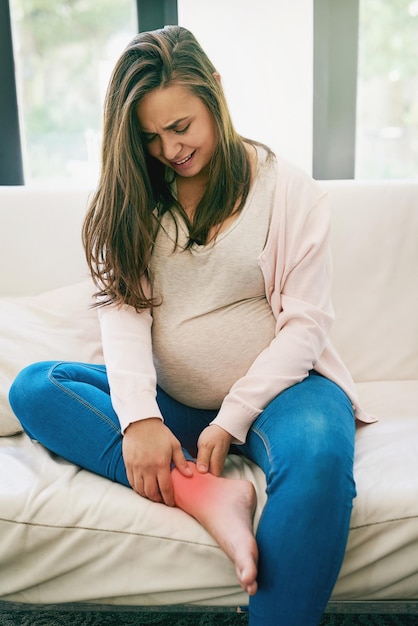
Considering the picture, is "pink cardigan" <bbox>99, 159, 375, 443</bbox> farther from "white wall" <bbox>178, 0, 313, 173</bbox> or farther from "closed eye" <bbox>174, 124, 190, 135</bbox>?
"white wall" <bbox>178, 0, 313, 173</bbox>

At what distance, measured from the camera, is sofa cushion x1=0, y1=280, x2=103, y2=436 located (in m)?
1.49

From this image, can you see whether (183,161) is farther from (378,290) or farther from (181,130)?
(378,290)

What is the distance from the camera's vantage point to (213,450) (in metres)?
1.15

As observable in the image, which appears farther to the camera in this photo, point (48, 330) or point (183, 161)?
point (48, 330)

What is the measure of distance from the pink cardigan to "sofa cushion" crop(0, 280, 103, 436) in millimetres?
237

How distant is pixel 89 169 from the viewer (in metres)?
2.48

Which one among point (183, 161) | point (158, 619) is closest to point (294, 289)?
point (183, 161)

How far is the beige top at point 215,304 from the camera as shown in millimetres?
1267

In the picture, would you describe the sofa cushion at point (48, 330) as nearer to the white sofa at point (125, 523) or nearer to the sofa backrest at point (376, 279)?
the white sofa at point (125, 523)

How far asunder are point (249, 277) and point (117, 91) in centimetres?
41

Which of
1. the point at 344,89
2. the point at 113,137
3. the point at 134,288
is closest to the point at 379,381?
the point at 134,288

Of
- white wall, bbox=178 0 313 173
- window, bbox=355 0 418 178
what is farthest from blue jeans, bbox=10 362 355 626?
window, bbox=355 0 418 178

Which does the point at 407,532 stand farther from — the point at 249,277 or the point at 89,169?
the point at 89,169

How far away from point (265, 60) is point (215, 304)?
1305 millimetres
